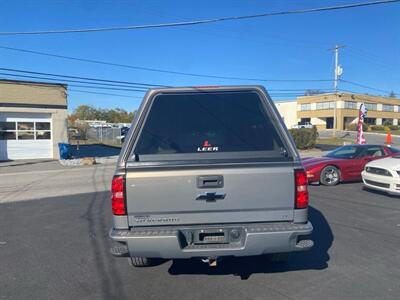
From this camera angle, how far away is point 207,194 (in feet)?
11.8

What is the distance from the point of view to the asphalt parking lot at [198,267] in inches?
152

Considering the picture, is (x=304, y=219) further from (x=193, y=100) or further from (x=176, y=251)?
(x=193, y=100)

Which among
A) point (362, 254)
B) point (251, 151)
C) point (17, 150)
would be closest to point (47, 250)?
point (251, 151)

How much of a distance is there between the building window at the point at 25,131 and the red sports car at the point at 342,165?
706 inches

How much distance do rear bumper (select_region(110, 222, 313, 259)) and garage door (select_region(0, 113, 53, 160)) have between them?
2154 cm

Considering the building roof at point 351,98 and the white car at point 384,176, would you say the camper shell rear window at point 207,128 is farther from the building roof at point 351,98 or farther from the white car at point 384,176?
the building roof at point 351,98

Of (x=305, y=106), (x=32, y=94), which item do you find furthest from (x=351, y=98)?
(x=32, y=94)

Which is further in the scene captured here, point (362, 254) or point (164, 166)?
point (362, 254)

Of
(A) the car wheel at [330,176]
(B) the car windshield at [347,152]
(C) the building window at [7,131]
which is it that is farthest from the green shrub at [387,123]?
(A) the car wheel at [330,176]

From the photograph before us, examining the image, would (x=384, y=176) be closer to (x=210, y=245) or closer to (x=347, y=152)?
(x=347, y=152)

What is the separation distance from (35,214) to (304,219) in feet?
20.4

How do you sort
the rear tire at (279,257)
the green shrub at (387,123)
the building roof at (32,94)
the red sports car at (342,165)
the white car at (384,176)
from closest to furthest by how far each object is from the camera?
the rear tire at (279,257) < the white car at (384,176) < the red sports car at (342,165) < the building roof at (32,94) < the green shrub at (387,123)

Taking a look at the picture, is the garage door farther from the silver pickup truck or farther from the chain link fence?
the chain link fence

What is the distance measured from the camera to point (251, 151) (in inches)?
152
